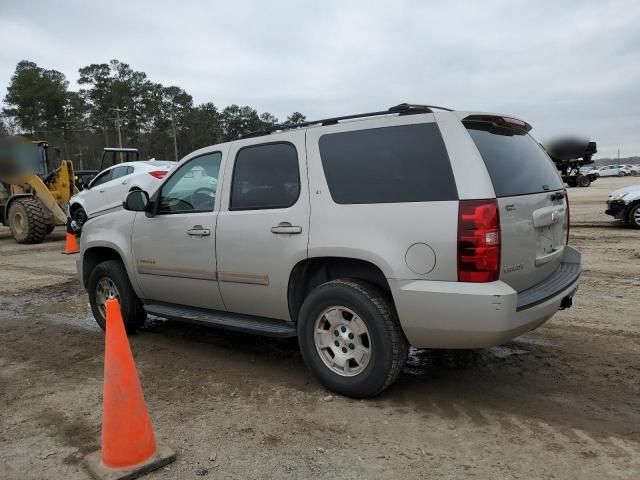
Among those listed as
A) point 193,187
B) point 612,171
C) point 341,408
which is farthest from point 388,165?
point 612,171

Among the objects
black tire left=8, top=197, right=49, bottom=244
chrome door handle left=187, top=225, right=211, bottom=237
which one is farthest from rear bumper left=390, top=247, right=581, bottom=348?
black tire left=8, top=197, right=49, bottom=244

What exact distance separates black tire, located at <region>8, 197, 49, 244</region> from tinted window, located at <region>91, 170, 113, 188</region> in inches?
76.7

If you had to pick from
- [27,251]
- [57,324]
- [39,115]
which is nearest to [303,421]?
[57,324]

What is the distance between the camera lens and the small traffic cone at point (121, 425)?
2975 millimetres

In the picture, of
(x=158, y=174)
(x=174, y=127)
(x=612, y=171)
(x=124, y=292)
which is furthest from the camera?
(x=174, y=127)

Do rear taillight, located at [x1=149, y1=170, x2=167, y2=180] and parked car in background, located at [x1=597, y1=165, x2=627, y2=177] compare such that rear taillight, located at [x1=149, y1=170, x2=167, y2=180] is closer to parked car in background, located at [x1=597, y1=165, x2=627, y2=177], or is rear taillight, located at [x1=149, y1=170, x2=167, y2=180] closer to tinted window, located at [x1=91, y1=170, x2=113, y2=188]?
tinted window, located at [x1=91, y1=170, x2=113, y2=188]

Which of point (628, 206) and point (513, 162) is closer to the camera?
point (513, 162)

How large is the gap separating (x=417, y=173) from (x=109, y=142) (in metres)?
70.1

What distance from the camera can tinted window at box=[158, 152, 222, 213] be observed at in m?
4.75

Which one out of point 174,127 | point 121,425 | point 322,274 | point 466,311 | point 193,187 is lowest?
point 121,425

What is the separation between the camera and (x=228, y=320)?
4.52m

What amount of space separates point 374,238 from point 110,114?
73426 mm

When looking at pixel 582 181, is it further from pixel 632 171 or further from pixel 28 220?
pixel 28 220

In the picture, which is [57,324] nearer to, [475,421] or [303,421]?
[303,421]
